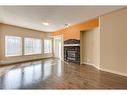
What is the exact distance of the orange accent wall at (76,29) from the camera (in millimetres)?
7070

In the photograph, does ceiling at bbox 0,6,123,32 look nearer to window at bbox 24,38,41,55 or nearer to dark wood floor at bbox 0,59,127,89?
dark wood floor at bbox 0,59,127,89

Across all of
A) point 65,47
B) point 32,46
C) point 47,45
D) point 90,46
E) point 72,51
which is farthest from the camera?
point 47,45

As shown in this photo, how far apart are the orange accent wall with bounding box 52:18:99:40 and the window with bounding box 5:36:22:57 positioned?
3.28 metres

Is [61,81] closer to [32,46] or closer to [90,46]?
[90,46]

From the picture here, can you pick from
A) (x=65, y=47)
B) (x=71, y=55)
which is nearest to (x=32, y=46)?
(x=65, y=47)

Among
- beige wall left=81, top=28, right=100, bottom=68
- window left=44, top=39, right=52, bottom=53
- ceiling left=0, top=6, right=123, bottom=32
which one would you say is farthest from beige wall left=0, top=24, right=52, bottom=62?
beige wall left=81, top=28, right=100, bottom=68

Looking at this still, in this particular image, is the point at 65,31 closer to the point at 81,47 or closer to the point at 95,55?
the point at 81,47

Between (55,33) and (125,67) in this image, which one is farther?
(55,33)

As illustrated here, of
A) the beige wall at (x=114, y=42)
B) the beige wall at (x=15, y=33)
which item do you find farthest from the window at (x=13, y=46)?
the beige wall at (x=114, y=42)

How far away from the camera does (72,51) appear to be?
29.9ft

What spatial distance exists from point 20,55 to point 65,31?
144 inches

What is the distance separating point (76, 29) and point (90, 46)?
4.82 ft
